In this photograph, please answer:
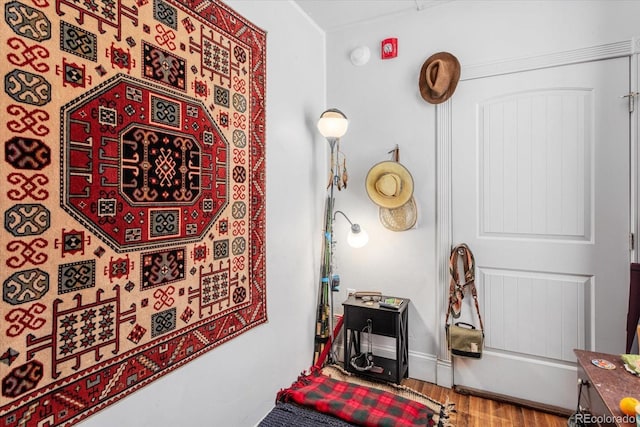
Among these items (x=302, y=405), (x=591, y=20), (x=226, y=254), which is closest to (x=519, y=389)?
(x=302, y=405)

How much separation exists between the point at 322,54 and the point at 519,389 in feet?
9.08

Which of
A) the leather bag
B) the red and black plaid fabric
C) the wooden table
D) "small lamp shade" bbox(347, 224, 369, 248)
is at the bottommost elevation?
the red and black plaid fabric

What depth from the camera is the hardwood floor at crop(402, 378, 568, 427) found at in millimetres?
1967

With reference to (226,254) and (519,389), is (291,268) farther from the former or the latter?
(519,389)

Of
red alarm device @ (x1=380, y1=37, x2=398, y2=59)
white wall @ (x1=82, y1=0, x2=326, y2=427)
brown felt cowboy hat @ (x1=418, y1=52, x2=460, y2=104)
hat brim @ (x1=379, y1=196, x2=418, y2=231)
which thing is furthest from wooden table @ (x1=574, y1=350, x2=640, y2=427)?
red alarm device @ (x1=380, y1=37, x2=398, y2=59)

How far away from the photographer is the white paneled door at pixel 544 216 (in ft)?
6.31

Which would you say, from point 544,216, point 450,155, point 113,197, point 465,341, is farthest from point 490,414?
point 113,197

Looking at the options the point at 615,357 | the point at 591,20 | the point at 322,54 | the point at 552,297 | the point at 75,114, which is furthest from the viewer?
the point at 322,54

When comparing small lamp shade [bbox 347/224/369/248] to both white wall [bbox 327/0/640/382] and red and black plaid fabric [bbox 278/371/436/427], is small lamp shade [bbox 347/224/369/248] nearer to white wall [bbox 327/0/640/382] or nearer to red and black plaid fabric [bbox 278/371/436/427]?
white wall [bbox 327/0/640/382]

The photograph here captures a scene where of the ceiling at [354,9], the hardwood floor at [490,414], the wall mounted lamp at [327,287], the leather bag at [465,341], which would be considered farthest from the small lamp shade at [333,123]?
the hardwood floor at [490,414]

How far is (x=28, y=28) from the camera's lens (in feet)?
3.14

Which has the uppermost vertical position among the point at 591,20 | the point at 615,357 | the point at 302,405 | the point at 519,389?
the point at 591,20

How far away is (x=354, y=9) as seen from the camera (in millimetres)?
2375

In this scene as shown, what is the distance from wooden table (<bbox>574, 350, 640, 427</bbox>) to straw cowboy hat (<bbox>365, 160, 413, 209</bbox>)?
1.26m
